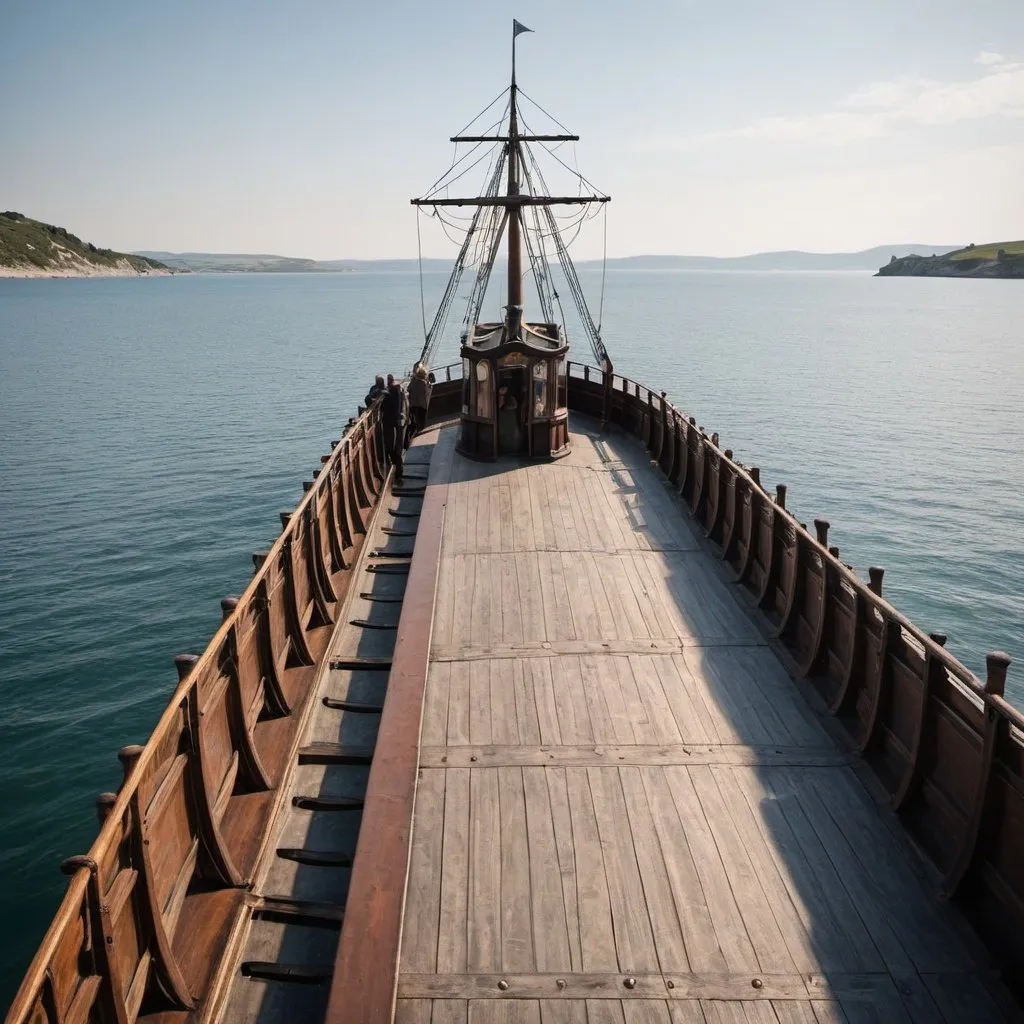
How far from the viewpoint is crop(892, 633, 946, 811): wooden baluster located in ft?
17.4

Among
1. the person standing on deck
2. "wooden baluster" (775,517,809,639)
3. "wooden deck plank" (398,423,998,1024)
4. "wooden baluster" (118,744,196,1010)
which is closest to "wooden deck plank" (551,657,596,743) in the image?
"wooden deck plank" (398,423,998,1024)

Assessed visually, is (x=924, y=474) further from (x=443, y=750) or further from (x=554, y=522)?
(x=443, y=750)

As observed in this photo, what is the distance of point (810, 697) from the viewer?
7207 mm

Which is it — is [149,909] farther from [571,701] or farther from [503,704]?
[571,701]

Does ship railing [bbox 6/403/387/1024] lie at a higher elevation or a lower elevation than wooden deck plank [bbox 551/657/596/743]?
higher

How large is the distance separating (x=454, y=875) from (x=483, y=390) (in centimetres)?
1146

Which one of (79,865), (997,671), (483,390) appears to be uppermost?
(997,671)

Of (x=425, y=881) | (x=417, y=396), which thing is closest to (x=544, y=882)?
(x=425, y=881)

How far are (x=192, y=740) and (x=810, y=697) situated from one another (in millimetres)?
5206

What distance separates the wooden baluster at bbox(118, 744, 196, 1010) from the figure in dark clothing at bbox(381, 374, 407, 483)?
1111 centimetres

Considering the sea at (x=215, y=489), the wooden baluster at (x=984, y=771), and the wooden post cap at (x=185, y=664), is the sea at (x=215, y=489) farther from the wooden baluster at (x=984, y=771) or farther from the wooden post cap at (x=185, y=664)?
the wooden baluster at (x=984, y=771)

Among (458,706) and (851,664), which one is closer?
(851,664)

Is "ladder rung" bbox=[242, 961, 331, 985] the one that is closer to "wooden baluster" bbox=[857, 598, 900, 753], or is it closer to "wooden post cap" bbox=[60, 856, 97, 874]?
"wooden post cap" bbox=[60, 856, 97, 874]

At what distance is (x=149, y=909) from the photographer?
413 cm
